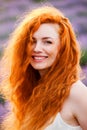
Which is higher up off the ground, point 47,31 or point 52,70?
point 47,31

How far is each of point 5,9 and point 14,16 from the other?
0.16 m

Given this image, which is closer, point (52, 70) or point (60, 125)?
point (60, 125)

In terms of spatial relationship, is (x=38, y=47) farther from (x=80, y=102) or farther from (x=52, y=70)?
(x=80, y=102)

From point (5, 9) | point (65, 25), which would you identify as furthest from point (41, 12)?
point (5, 9)

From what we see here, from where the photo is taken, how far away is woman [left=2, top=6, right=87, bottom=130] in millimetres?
2057

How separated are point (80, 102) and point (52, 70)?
0.71 ft

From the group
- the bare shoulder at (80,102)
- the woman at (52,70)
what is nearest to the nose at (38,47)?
the woman at (52,70)

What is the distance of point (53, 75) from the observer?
216 cm

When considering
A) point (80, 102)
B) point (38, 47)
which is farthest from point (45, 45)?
point (80, 102)

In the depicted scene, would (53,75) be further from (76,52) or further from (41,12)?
(41,12)

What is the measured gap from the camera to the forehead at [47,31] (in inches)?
83.4

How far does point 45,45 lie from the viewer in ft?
7.00

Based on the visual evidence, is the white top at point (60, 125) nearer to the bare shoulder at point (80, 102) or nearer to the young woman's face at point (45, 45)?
the bare shoulder at point (80, 102)

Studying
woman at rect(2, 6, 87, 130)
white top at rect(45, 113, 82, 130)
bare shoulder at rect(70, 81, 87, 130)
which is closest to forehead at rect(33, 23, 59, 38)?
woman at rect(2, 6, 87, 130)
